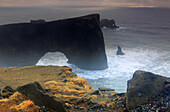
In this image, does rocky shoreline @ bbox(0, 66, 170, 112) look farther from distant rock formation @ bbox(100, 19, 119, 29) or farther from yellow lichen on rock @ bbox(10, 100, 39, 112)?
distant rock formation @ bbox(100, 19, 119, 29)

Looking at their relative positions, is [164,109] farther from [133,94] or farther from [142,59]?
[142,59]

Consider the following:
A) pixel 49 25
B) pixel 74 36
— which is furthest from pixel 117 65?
pixel 49 25

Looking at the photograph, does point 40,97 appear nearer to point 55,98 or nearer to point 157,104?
point 55,98

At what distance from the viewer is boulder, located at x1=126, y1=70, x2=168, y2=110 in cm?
794

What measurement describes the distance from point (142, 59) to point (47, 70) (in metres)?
25.2

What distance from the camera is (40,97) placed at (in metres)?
7.77

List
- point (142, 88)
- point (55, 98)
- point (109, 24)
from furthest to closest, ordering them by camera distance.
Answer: point (109, 24) < point (142, 88) < point (55, 98)

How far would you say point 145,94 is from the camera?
27.1 ft

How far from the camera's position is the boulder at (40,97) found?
7555 millimetres

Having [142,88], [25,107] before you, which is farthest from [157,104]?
[25,107]

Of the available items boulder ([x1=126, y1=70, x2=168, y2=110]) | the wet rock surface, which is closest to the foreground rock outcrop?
boulder ([x1=126, y1=70, x2=168, y2=110])

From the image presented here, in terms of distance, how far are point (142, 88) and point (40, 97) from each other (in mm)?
5411

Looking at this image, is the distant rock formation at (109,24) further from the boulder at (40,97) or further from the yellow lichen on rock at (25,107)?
the yellow lichen on rock at (25,107)

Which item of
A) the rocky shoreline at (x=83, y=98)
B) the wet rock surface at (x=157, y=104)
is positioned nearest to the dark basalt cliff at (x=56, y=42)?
the rocky shoreline at (x=83, y=98)
